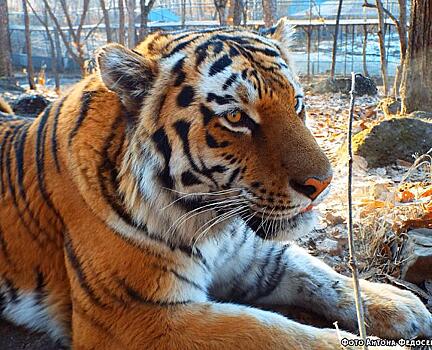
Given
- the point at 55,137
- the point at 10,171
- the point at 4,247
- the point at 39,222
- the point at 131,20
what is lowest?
the point at 4,247

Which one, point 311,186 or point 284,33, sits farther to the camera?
point 284,33

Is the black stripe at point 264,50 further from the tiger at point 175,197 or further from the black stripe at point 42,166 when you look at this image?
the black stripe at point 42,166

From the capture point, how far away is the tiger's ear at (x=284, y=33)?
6.27ft

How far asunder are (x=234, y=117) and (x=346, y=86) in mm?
7027

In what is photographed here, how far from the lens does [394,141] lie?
3.59 metres

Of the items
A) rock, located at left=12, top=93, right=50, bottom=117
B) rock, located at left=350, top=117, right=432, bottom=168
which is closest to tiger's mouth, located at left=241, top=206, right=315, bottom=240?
rock, located at left=350, top=117, right=432, bottom=168

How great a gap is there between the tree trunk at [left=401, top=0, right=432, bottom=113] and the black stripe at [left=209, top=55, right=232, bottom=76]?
334 centimetres

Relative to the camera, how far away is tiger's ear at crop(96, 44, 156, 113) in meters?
1.52

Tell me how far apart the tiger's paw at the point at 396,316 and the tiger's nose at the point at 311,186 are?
1.81 feet

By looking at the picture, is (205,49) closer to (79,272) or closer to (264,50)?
(264,50)

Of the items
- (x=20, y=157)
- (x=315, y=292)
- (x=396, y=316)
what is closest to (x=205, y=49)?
(x=20, y=157)

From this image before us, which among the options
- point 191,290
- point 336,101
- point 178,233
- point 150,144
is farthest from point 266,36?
point 336,101

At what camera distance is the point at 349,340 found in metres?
1.49

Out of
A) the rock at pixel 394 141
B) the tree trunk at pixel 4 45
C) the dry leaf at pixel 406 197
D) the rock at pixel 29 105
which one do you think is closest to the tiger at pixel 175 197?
the dry leaf at pixel 406 197
